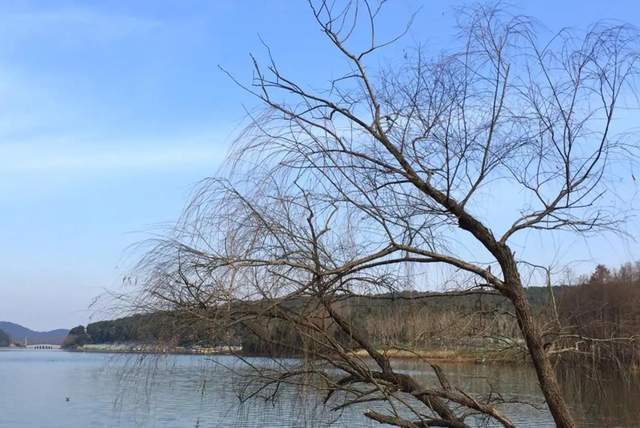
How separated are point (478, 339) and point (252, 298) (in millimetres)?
2136

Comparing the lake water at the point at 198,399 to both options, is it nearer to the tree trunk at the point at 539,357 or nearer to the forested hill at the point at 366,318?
the forested hill at the point at 366,318

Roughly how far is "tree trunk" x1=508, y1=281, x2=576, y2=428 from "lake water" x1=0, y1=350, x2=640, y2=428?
100 centimetres

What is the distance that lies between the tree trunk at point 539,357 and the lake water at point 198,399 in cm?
100

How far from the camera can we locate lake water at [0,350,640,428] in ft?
20.9

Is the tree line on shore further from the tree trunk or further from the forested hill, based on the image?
the tree trunk

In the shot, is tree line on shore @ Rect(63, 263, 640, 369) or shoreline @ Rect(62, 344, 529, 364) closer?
shoreline @ Rect(62, 344, 529, 364)

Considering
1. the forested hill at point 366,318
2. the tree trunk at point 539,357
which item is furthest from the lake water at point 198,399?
the tree trunk at point 539,357

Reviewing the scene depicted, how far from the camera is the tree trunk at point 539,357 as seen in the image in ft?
18.7

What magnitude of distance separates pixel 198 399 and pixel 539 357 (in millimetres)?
21686

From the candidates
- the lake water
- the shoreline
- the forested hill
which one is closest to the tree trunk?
the forested hill

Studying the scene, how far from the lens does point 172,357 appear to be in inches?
238

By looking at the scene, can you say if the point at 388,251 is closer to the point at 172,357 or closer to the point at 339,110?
the point at 339,110

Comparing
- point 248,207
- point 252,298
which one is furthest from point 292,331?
point 248,207

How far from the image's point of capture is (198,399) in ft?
84.9
